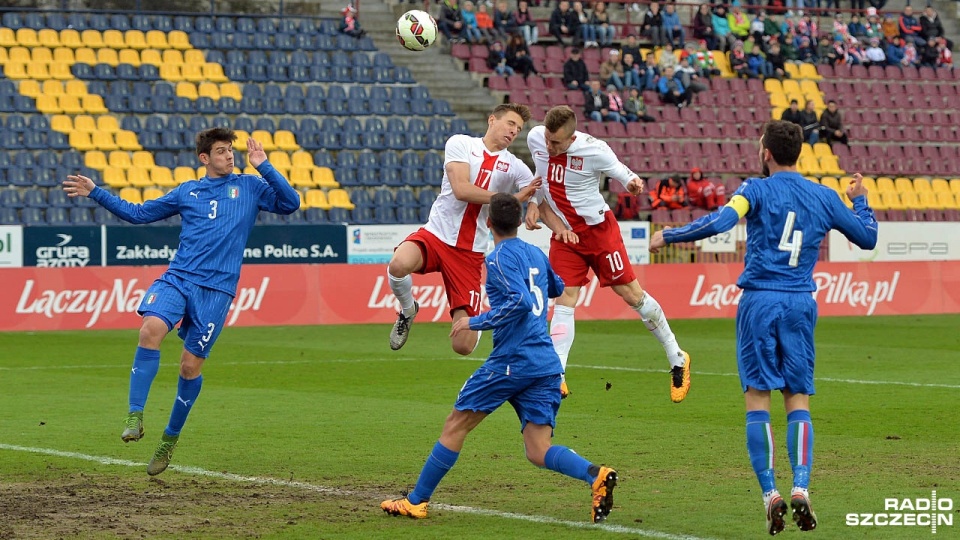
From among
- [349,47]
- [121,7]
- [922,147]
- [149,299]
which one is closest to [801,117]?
[922,147]

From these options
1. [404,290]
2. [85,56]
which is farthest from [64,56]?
[404,290]

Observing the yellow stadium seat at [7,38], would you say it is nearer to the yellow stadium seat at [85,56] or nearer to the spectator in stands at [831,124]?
the yellow stadium seat at [85,56]

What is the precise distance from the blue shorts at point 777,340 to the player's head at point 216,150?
390cm

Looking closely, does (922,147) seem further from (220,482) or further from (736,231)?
(220,482)

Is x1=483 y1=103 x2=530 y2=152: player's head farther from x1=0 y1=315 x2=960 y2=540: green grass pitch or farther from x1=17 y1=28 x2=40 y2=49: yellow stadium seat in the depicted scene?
x1=17 y1=28 x2=40 y2=49: yellow stadium seat

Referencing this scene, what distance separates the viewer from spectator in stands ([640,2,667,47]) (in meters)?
36.8

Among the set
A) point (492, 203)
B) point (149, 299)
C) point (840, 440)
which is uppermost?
point (492, 203)

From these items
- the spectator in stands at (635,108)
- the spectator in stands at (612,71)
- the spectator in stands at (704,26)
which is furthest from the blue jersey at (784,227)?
the spectator in stands at (704,26)

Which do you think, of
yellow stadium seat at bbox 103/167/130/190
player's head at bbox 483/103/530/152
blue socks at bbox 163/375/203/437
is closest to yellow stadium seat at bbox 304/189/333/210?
yellow stadium seat at bbox 103/167/130/190

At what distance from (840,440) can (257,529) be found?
206 inches

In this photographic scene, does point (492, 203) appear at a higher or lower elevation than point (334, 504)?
higher

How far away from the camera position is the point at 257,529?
25.9 ft

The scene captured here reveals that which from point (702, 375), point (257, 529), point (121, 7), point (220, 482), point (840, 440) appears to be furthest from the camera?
point (121, 7)

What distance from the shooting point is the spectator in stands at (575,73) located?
3397 cm
